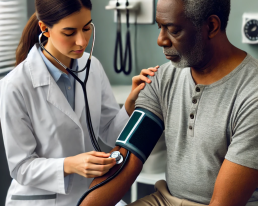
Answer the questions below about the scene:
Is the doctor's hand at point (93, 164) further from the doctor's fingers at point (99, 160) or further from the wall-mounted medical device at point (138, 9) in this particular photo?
the wall-mounted medical device at point (138, 9)

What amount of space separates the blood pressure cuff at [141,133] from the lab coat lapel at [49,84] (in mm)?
244

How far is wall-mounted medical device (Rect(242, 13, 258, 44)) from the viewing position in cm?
173

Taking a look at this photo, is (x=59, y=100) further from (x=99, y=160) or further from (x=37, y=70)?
(x=99, y=160)

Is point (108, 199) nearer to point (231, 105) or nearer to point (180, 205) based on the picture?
point (180, 205)

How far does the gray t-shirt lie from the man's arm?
0.02 metres

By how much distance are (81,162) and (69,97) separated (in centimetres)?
33

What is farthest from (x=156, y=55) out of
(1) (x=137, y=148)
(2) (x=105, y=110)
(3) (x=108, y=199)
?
(3) (x=108, y=199)

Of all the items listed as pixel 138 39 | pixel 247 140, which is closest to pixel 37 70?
pixel 247 140

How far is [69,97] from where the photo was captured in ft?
4.58

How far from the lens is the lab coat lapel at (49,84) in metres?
1.29

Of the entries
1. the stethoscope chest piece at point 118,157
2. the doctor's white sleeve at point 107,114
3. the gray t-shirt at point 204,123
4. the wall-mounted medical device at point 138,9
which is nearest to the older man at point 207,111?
the gray t-shirt at point 204,123

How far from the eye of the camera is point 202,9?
102cm

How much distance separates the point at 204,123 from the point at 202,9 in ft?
1.13

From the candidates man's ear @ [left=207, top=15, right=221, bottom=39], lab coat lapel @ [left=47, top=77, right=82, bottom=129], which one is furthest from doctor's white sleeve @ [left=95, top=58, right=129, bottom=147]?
man's ear @ [left=207, top=15, right=221, bottom=39]
